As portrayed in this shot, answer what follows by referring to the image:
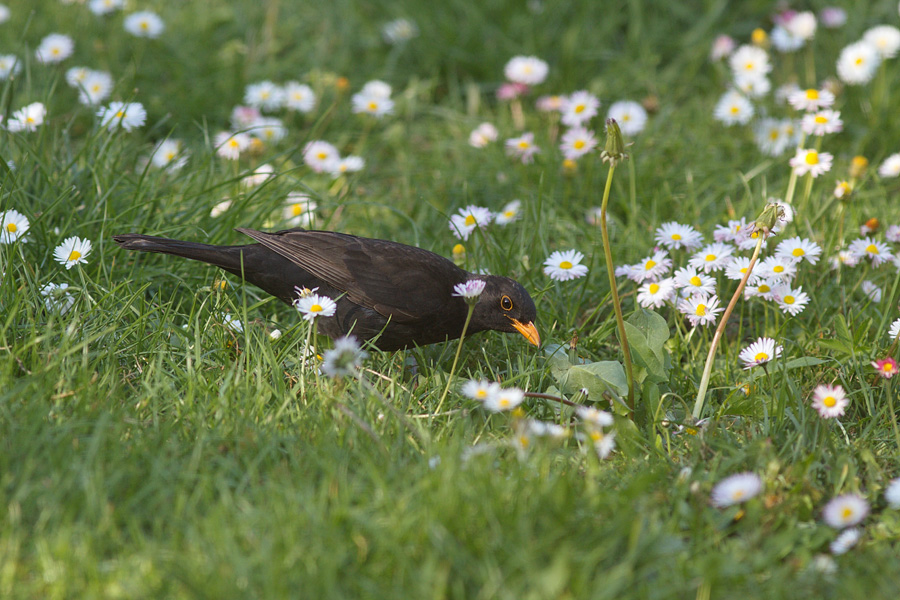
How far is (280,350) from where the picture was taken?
11.6 ft

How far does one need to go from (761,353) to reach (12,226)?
3.06 m

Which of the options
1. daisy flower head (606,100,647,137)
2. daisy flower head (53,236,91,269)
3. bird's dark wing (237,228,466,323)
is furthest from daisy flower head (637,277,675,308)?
daisy flower head (53,236,91,269)

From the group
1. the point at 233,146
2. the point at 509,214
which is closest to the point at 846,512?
the point at 509,214

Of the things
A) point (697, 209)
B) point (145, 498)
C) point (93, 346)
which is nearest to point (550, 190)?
point (697, 209)

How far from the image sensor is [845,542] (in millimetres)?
2533

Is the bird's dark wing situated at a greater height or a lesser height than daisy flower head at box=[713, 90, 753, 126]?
A: lesser

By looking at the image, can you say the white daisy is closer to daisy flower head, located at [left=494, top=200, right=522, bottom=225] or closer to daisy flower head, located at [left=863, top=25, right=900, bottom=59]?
daisy flower head, located at [left=494, top=200, right=522, bottom=225]

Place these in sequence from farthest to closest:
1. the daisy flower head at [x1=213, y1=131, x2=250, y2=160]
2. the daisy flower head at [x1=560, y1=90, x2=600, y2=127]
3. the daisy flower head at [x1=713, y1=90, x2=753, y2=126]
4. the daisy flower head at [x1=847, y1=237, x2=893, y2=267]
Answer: the daisy flower head at [x1=713, y1=90, x2=753, y2=126], the daisy flower head at [x1=560, y1=90, x2=600, y2=127], the daisy flower head at [x1=213, y1=131, x2=250, y2=160], the daisy flower head at [x1=847, y1=237, x2=893, y2=267]

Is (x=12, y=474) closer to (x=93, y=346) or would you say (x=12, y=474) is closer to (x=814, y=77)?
(x=93, y=346)

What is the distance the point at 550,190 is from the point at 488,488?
2842 mm

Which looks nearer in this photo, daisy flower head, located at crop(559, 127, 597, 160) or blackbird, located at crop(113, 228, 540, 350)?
blackbird, located at crop(113, 228, 540, 350)

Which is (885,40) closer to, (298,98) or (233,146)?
(298,98)

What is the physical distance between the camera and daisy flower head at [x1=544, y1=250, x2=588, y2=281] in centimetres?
376

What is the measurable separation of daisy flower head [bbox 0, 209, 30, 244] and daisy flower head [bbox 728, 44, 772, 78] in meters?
4.45
